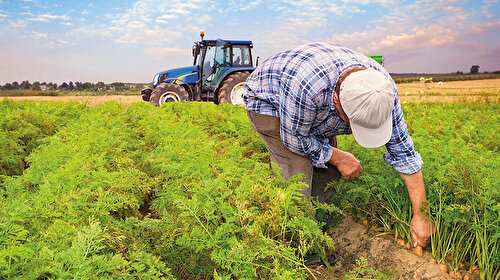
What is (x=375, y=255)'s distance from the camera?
12.2 feet

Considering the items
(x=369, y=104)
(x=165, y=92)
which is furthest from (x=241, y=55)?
(x=369, y=104)

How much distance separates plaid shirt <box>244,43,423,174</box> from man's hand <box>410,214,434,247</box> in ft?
1.85

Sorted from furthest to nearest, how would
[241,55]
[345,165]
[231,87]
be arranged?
[241,55] < [231,87] < [345,165]

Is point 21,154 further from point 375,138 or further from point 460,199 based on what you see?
point 460,199

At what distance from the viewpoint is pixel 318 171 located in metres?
4.14

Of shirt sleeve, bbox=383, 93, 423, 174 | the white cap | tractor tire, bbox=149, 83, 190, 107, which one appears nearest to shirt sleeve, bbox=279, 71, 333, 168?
the white cap

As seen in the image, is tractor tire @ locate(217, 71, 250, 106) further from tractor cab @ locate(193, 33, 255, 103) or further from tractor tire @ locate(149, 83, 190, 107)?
tractor tire @ locate(149, 83, 190, 107)

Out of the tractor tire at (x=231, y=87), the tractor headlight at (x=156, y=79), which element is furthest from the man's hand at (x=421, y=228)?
the tractor headlight at (x=156, y=79)

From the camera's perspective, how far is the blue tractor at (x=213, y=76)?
13.8m

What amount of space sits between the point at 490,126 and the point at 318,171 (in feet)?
14.7

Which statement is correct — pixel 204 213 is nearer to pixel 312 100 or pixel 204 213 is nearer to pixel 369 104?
pixel 312 100

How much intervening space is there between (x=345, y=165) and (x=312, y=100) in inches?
41.0

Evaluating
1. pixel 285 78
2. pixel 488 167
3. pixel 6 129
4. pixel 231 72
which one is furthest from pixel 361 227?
pixel 231 72

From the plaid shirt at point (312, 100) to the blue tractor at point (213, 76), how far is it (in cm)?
1005
